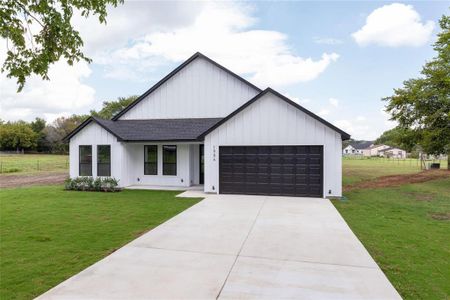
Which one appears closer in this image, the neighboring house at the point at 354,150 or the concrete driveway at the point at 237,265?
the concrete driveway at the point at 237,265

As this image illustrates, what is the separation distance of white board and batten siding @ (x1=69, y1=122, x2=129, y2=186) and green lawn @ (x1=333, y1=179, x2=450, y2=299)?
10751 mm

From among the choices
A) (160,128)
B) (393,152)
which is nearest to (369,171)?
Result: (160,128)

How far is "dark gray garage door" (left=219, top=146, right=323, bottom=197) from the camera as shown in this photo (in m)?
12.0

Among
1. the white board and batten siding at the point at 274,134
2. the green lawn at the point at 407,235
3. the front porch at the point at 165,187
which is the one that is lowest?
the green lawn at the point at 407,235

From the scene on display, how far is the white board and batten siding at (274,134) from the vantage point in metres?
11.8

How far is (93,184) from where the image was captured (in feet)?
46.4

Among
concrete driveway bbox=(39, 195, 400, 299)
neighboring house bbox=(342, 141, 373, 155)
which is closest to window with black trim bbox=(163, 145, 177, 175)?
concrete driveway bbox=(39, 195, 400, 299)

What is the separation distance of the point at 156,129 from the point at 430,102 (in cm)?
1803

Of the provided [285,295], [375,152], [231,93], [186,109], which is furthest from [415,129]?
[375,152]

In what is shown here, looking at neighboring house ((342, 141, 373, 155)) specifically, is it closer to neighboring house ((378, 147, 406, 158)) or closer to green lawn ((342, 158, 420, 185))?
neighboring house ((378, 147, 406, 158))

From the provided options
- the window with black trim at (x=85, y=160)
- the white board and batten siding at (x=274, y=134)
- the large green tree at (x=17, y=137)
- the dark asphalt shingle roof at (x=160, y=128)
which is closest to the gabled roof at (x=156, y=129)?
the dark asphalt shingle roof at (x=160, y=128)

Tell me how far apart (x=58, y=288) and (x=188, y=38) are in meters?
18.0

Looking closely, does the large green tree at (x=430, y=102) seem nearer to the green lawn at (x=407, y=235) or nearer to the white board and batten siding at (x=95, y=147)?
the green lawn at (x=407, y=235)

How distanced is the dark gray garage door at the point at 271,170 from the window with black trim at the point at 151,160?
477 cm
